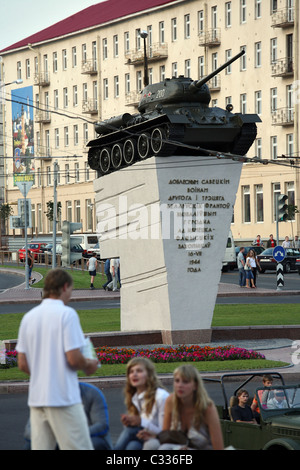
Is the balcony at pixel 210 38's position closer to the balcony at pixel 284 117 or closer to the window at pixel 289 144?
the balcony at pixel 284 117

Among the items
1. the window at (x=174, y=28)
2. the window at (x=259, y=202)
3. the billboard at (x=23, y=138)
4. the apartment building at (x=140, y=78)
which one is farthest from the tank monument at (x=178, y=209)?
the billboard at (x=23, y=138)

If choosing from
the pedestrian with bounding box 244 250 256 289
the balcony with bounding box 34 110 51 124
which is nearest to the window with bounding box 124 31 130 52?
the balcony with bounding box 34 110 51 124

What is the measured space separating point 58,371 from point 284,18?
6451 centimetres

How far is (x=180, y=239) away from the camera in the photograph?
73.1 ft

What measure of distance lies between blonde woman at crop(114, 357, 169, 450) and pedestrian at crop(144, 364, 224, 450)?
0.44 m

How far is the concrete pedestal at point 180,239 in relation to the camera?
22266 mm

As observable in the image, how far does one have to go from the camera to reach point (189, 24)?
7906 cm

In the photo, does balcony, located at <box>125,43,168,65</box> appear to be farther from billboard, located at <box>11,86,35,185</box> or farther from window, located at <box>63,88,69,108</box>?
billboard, located at <box>11,86,35,185</box>

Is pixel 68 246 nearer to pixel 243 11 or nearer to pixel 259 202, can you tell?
pixel 259 202

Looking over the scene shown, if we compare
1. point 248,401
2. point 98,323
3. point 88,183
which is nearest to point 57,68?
point 88,183

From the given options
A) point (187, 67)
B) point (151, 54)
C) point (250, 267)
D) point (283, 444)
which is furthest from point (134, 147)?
point (151, 54)

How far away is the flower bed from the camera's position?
787 inches

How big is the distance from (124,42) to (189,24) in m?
8.60

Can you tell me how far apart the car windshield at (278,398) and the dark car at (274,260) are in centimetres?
4645
